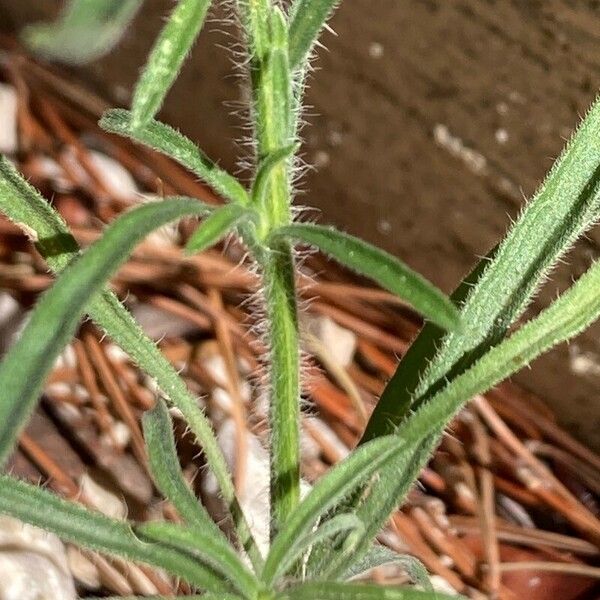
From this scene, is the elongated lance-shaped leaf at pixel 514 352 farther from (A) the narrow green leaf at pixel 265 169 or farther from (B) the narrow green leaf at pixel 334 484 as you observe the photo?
(A) the narrow green leaf at pixel 265 169

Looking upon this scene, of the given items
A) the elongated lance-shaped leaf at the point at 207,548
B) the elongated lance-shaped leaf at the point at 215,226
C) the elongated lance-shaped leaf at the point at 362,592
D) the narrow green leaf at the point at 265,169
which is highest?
the narrow green leaf at the point at 265,169

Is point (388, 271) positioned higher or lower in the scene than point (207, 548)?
higher

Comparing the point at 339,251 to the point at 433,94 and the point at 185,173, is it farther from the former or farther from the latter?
the point at 185,173

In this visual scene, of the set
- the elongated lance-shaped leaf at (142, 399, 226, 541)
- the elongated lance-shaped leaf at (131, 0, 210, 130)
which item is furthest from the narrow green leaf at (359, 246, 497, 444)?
the elongated lance-shaped leaf at (131, 0, 210, 130)

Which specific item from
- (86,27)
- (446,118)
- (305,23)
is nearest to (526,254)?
(305,23)

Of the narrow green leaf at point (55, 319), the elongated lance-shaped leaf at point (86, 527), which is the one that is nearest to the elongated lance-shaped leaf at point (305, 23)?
the narrow green leaf at point (55, 319)

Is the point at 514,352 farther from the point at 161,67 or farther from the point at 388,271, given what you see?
the point at 161,67

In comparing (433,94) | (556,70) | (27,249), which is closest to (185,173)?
(27,249)
